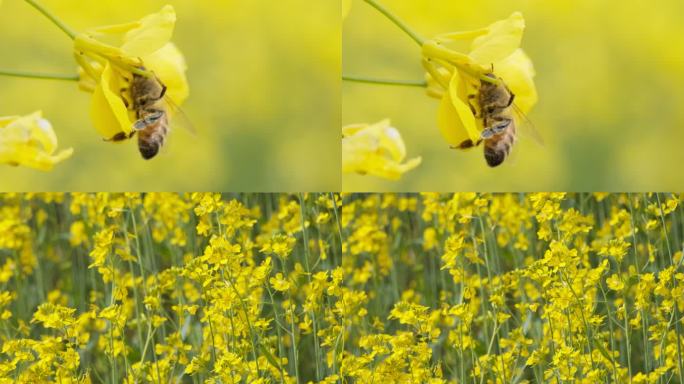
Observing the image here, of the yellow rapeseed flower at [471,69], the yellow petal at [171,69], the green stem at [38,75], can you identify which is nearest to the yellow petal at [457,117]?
the yellow rapeseed flower at [471,69]

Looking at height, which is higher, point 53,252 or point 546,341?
point 53,252

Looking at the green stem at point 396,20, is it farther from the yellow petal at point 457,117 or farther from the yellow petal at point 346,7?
the yellow petal at point 457,117

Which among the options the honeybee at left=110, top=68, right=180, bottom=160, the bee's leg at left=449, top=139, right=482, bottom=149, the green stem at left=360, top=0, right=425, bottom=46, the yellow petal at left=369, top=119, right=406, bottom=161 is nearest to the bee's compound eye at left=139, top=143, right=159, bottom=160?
the honeybee at left=110, top=68, right=180, bottom=160

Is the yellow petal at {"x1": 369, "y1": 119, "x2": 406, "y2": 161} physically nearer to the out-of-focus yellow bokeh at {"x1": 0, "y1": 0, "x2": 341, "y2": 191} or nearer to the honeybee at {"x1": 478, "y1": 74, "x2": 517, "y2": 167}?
the out-of-focus yellow bokeh at {"x1": 0, "y1": 0, "x2": 341, "y2": 191}

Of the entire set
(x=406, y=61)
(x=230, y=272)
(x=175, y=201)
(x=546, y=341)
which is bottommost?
(x=546, y=341)

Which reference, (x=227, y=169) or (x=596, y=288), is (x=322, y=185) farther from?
(x=596, y=288)

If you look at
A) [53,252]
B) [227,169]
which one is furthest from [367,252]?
[53,252]
